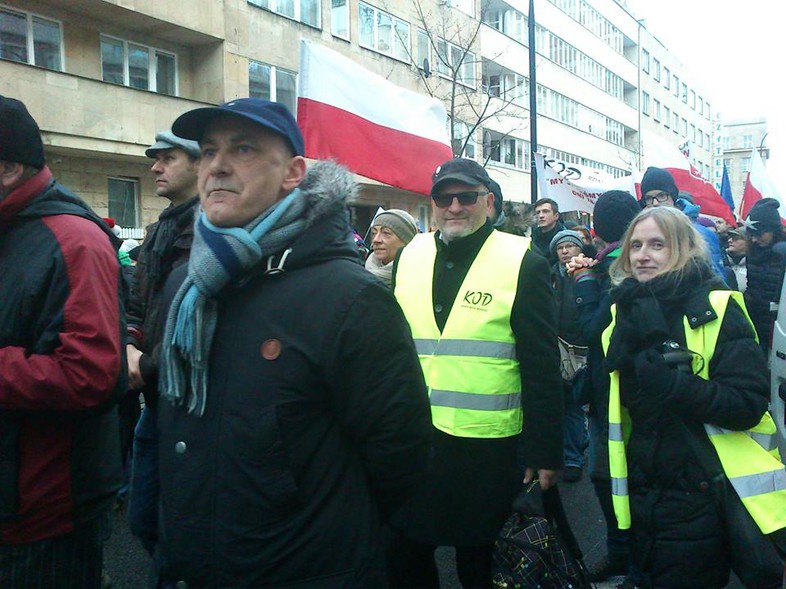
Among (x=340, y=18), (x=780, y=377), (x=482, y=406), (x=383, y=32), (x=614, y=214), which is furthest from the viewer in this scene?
(x=383, y=32)

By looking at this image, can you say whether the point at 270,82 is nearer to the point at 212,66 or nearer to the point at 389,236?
the point at 212,66

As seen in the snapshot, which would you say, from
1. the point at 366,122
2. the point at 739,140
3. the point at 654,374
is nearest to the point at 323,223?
the point at 654,374

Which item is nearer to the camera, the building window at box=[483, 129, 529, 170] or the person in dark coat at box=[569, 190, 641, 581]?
the person in dark coat at box=[569, 190, 641, 581]

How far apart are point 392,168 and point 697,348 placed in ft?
9.45

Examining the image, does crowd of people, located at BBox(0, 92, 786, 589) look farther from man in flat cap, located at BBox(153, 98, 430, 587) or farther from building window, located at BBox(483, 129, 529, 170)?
building window, located at BBox(483, 129, 529, 170)

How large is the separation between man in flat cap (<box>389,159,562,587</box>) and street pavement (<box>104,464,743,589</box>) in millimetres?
1307

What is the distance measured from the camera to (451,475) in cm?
311

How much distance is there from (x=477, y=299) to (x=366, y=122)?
7.43 feet

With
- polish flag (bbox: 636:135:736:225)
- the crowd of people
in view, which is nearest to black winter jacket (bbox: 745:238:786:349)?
polish flag (bbox: 636:135:736:225)

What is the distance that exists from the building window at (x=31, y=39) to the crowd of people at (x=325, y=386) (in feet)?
46.5

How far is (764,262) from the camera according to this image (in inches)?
299

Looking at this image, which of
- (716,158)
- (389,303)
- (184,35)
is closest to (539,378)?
(389,303)

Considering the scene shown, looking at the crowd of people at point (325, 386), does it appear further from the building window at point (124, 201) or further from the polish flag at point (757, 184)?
the building window at point (124, 201)

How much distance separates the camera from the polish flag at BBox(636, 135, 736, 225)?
10070 millimetres
